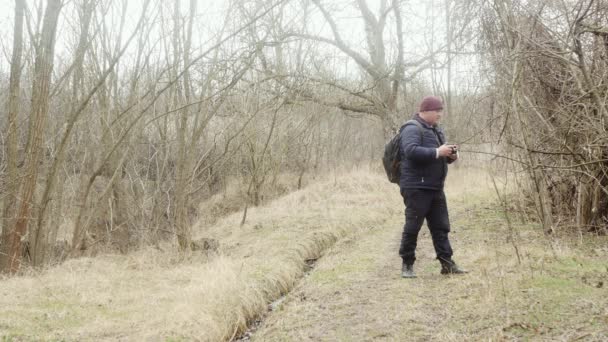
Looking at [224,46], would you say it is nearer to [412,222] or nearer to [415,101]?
[412,222]

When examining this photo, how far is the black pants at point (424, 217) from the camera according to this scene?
5.91 metres

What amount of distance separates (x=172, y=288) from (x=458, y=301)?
13.0 ft

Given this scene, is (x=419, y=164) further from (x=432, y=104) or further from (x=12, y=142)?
(x=12, y=142)

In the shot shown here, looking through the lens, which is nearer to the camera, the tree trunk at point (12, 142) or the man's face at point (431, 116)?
the man's face at point (431, 116)

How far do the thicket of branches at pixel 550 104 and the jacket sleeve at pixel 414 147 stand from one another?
1526 millimetres

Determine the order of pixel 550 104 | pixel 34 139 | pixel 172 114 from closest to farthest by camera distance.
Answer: pixel 550 104 → pixel 34 139 → pixel 172 114

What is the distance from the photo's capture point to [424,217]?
6.02 metres

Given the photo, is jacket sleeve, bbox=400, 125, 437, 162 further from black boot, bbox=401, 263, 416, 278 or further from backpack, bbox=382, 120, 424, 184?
black boot, bbox=401, 263, 416, 278

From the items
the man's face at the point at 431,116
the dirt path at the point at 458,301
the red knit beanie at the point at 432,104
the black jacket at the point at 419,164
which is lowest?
the dirt path at the point at 458,301

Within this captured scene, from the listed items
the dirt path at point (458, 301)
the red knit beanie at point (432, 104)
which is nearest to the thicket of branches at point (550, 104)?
the dirt path at point (458, 301)

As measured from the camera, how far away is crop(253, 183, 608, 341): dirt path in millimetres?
→ 4289

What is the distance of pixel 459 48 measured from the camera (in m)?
9.52

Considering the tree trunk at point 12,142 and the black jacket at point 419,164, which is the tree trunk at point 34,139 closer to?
the tree trunk at point 12,142

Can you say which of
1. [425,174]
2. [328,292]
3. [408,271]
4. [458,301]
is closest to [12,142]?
[328,292]
